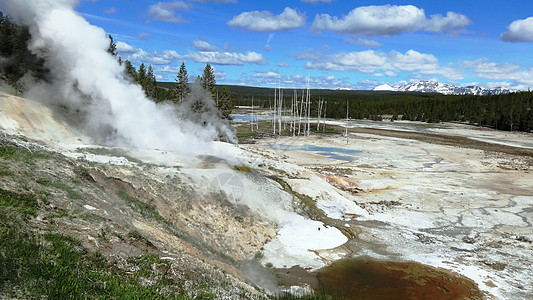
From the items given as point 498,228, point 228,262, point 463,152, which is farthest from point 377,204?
point 463,152

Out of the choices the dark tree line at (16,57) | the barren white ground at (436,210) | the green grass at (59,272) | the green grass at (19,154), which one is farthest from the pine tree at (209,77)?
the green grass at (59,272)

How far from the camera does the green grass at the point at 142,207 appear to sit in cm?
1390

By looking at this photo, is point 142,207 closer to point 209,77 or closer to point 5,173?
point 5,173

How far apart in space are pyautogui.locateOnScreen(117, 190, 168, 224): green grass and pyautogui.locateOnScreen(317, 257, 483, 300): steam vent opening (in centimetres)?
675

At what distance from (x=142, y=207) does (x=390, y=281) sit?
1019 cm

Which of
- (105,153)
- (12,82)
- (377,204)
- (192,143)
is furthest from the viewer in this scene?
(12,82)

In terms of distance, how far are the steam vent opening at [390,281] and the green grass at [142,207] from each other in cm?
675

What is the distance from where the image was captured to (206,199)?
17297mm

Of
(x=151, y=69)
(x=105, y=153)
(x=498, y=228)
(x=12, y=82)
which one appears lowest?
(x=498, y=228)

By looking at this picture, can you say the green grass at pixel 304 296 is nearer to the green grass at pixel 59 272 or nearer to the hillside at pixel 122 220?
the hillside at pixel 122 220

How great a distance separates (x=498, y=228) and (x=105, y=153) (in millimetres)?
23506

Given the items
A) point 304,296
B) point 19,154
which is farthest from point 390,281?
point 19,154

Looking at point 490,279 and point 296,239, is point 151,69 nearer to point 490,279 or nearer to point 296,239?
point 296,239

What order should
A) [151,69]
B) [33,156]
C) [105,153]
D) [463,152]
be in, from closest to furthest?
[33,156] < [105,153] < [463,152] < [151,69]
